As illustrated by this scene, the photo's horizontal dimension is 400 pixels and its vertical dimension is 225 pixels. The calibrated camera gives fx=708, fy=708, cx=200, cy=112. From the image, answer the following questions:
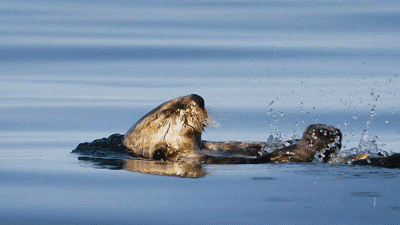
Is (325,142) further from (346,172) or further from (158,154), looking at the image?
(158,154)

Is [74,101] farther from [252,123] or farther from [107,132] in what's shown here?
[252,123]

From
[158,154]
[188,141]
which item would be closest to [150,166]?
[158,154]

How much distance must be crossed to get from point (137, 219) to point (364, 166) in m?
2.14

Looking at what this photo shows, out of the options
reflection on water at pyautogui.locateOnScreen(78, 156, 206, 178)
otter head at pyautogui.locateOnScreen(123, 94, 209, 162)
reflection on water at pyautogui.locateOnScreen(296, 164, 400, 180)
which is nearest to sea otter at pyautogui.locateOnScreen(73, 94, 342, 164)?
otter head at pyautogui.locateOnScreen(123, 94, 209, 162)

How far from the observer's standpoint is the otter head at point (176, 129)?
6305mm

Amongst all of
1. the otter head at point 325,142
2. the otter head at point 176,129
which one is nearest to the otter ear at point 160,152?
the otter head at point 176,129

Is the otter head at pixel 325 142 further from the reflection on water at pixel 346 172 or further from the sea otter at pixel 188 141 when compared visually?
the reflection on water at pixel 346 172

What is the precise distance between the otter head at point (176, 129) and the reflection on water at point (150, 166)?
0.72 feet

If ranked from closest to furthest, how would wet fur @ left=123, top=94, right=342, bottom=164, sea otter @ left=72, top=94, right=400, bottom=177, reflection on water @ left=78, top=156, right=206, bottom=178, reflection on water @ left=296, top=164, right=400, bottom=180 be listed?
reflection on water @ left=296, top=164, right=400, bottom=180 < reflection on water @ left=78, top=156, right=206, bottom=178 < sea otter @ left=72, top=94, right=400, bottom=177 < wet fur @ left=123, top=94, right=342, bottom=164

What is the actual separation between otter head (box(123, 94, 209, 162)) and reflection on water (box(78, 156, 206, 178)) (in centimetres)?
22

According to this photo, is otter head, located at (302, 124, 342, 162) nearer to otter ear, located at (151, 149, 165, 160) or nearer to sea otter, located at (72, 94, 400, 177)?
sea otter, located at (72, 94, 400, 177)

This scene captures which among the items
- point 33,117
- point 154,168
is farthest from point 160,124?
point 33,117

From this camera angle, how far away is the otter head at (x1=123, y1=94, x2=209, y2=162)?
630cm

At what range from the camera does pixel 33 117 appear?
9.79 m
